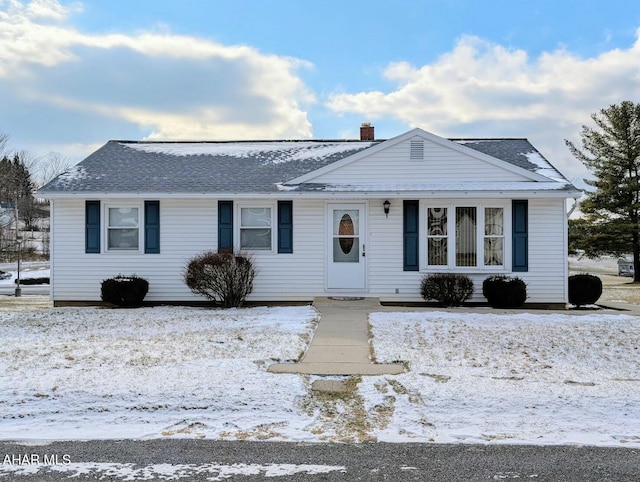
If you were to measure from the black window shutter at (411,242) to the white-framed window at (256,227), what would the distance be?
328 centimetres

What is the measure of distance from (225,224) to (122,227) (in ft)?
8.48

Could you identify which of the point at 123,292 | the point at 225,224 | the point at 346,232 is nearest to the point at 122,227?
the point at 123,292

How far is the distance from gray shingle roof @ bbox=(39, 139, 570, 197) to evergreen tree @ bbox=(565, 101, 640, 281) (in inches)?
630

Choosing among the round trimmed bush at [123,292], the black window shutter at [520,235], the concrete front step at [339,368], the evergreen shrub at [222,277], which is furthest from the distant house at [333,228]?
the concrete front step at [339,368]

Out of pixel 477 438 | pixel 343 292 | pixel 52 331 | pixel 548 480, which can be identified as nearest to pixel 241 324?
pixel 52 331

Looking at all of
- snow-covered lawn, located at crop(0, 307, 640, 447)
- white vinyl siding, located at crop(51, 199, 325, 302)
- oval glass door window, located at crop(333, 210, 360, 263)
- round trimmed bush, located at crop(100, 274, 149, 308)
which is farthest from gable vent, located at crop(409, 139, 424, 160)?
round trimmed bush, located at crop(100, 274, 149, 308)

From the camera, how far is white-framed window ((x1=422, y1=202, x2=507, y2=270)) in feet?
44.6

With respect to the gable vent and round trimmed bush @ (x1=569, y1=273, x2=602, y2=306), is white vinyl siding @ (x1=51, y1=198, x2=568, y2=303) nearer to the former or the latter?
round trimmed bush @ (x1=569, y1=273, x2=602, y2=306)

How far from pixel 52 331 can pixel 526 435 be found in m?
7.98

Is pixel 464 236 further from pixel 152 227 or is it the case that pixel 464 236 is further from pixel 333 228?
pixel 152 227

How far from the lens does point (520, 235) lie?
13.5 m

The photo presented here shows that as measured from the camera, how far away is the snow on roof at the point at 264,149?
16.3 meters

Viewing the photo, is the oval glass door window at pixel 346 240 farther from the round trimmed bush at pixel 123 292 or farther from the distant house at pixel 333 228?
the round trimmed bush at pixel 123 292

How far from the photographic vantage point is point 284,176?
572 inches
